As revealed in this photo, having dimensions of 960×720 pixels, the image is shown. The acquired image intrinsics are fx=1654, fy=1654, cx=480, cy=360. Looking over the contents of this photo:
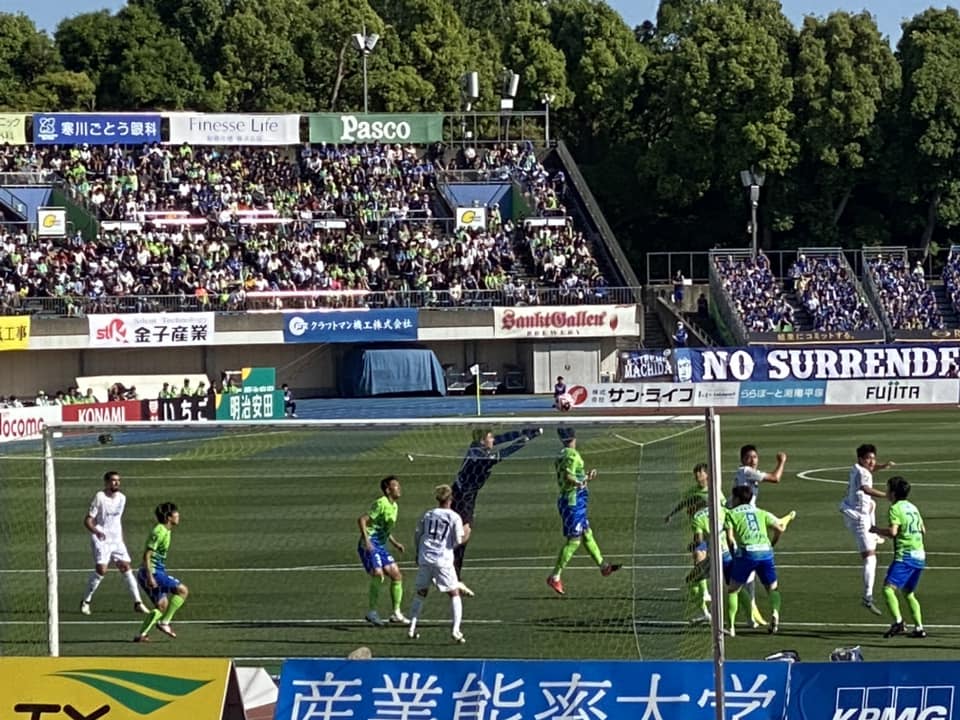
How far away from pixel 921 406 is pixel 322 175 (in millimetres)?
24713

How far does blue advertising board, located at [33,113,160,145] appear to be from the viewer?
5788cm

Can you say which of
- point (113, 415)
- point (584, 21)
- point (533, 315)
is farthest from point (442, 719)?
point (584, 21)

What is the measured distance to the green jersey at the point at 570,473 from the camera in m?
18.5

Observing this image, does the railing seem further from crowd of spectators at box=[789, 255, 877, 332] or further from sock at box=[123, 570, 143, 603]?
sock at box=[123, 570, 143, 603]

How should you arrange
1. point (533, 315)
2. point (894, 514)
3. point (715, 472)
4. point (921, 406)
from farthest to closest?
point (533, 315)
point (921, 406)
point (894, 514)
point (715, 472)

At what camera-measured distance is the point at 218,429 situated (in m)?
12.8

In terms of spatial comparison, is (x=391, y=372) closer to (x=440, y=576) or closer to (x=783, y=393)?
(x=783, y=393)

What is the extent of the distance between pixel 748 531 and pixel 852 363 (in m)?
31.5

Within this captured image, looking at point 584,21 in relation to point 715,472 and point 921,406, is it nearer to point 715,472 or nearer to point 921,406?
point 921,406

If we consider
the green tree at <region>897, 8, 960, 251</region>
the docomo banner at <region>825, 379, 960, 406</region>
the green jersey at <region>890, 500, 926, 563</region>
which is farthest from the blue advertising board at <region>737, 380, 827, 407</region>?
the green jersey at <region>890, 500, 926, 563</region>

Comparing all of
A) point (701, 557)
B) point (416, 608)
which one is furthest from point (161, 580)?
point (701, 557)

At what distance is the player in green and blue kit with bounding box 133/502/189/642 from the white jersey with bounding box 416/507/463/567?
258cm

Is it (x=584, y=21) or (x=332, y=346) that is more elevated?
(x=584, y=21)

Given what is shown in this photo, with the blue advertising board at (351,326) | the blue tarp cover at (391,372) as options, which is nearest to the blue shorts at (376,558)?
the blue advertising board at (351,326)
